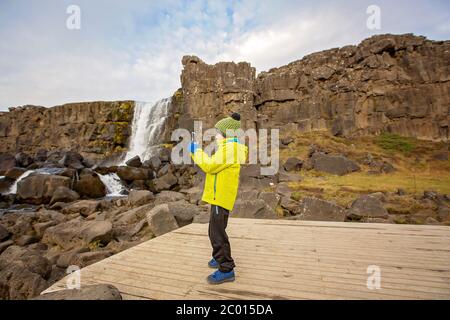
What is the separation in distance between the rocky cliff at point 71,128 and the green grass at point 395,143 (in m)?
33.5

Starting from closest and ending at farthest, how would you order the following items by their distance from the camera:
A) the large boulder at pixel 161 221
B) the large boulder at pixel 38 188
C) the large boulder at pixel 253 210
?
the large boulder at pixel 161 221 → the large boulder at pixel 253 210 → the large boulder at pixel 38 188

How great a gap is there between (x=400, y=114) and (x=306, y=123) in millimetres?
10697

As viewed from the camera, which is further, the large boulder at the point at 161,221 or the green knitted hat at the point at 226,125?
the large boulder at the point at 161,221

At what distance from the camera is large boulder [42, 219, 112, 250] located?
8.07m

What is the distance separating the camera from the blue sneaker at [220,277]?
3.19 metres

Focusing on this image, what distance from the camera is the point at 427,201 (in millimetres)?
12266

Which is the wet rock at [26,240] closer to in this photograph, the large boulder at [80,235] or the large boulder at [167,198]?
the large boulder at [80,235]

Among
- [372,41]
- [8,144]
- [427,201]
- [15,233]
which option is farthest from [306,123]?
[8,144]

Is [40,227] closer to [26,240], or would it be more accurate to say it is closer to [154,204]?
[26,240]

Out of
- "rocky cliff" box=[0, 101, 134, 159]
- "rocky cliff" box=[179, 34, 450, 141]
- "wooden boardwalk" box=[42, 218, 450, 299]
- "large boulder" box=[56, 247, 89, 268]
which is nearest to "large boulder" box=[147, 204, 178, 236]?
"wooden boardwalk" box=[42, 218, 450, 299]

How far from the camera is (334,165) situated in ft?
71.1

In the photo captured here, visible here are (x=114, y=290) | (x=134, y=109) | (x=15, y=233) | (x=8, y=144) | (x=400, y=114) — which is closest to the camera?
(x=114, y=290)

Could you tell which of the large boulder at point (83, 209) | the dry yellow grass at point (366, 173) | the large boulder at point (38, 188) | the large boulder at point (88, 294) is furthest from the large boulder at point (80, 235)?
Answer: the large boulder at point (38, 188)

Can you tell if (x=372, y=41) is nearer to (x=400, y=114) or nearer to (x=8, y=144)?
(x=400, y=114)
